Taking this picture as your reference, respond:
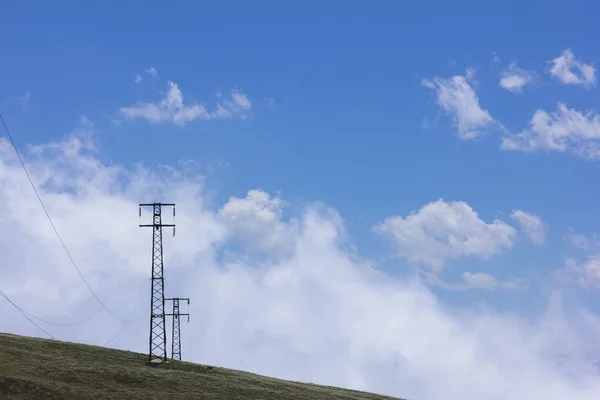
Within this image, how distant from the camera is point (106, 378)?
5694 centimetres

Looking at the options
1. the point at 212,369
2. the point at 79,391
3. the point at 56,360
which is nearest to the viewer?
the point at 79,391

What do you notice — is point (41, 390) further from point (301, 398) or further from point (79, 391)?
point (301, 398)

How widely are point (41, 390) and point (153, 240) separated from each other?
27417 mm

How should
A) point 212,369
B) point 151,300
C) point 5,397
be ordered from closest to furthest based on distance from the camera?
point 5,397
point 151,300
point 212,369

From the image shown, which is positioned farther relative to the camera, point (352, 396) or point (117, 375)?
point (352, 396)

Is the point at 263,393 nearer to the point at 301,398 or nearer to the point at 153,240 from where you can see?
the point at 301,398

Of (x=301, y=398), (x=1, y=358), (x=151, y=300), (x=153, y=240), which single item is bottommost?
(x=301, y=398)

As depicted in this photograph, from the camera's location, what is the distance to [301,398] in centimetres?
6400

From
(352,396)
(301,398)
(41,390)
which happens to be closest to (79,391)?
(41,390)

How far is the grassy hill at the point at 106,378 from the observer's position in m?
50.1

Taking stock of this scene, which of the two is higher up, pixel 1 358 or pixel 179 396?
pixel 1 358

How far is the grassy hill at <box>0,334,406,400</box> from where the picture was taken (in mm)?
50094

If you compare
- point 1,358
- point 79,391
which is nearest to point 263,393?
point 79,391

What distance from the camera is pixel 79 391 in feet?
167
